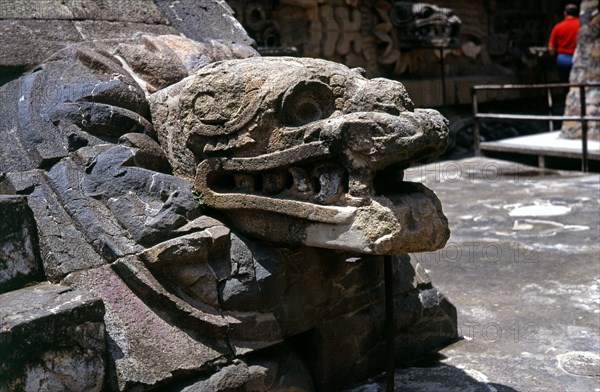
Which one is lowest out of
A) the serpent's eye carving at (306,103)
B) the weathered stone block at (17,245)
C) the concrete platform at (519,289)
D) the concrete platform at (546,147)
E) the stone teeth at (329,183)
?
the concrete platform at (519,289)

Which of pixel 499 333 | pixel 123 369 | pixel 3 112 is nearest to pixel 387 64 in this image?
pixel 499 333

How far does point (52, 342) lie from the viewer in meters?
1.89

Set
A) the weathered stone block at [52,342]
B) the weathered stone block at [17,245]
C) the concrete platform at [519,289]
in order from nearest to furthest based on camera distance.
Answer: the weathered stone block at [52,342]
the weathered stone block at [17,245]
the concrete platform at [519,289]

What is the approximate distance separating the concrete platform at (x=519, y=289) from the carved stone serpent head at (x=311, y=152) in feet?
2.50

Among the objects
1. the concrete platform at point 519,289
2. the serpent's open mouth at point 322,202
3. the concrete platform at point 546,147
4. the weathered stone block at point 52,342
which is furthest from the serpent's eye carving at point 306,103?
the concrete platform at point 546,147

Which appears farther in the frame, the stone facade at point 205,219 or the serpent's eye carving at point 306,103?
the serpent's eye carving at point 306,103

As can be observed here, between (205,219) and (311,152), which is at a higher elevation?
(311,152)

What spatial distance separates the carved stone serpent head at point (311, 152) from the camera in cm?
214

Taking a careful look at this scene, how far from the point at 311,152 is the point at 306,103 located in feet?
0.58

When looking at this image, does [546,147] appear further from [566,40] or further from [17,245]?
[17,245]

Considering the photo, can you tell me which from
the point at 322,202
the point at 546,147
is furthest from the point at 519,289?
the point at 546,147

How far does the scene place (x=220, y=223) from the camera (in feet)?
7.57

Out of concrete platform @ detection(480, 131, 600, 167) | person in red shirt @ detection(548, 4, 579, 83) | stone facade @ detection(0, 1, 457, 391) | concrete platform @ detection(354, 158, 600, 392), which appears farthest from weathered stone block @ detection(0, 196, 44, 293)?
person in red shirt @ detection(548, 4, 579, 83)

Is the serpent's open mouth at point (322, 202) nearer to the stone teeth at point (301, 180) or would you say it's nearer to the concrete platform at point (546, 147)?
the stone teeth at point (301, 180)
